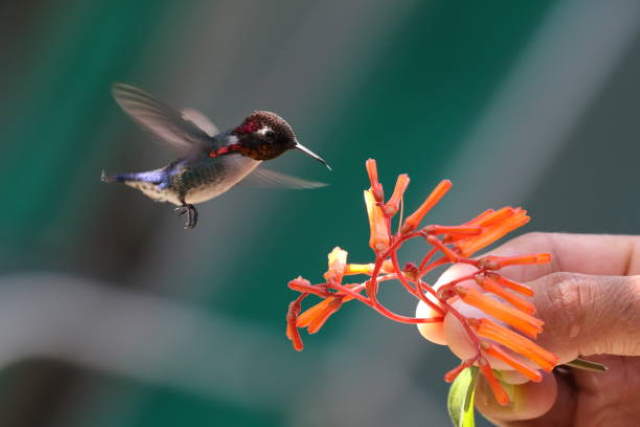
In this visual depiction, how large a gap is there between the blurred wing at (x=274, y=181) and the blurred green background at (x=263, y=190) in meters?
1.18

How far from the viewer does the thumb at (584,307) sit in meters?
1.01

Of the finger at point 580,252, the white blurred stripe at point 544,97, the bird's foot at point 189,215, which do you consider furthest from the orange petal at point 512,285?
the white blurred stripe at point 544,97

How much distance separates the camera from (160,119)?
705mm

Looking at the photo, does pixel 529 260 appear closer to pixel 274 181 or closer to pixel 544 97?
pixel 274 181

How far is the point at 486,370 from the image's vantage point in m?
0.82

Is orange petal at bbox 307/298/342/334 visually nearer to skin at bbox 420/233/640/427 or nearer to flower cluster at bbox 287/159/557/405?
flower cluster at bbox 287/159/557/405

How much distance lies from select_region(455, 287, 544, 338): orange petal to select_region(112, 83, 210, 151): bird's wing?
34cm

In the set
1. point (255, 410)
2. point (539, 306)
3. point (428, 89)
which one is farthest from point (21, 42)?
point (539, 306)

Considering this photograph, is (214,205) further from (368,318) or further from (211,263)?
(368,318)

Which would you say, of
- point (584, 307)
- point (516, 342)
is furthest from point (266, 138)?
point (584, 307)

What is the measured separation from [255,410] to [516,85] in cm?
137

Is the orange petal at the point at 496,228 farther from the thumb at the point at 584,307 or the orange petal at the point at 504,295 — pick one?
the thumb at the point at 584,307

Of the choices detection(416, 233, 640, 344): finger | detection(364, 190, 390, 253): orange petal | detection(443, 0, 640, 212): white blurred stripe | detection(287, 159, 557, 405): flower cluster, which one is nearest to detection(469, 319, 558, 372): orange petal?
detection(287, 159, 557, 405): flower cluster

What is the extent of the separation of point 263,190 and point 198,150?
1638 millimetres
